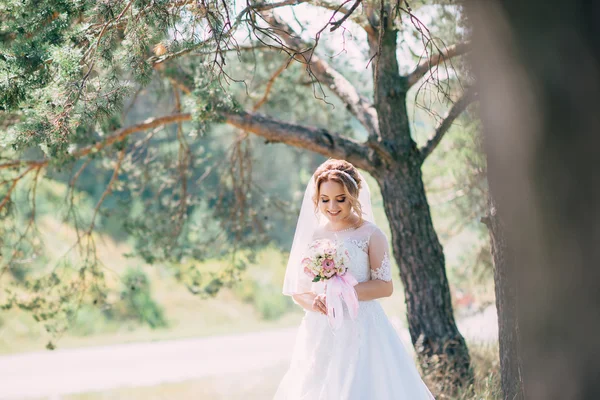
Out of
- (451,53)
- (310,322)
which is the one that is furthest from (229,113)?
(310,322)

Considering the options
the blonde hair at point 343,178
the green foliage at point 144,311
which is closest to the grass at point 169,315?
the green foliage at point 144,311

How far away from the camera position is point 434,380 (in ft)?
20.3

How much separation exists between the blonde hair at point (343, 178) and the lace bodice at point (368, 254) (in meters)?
0.16

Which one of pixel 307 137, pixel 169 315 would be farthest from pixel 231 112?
pixel 169 315

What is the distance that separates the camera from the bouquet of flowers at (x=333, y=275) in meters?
4.28

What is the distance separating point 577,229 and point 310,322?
2.08 m

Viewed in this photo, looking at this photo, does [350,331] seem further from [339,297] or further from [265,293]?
[265,293]

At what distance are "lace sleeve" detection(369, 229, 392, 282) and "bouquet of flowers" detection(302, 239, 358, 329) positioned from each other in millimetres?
195

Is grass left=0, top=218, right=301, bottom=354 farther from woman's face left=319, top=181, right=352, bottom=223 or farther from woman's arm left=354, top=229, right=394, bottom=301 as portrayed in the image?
woman's arm left=354, top=229, right=394, bottom=301

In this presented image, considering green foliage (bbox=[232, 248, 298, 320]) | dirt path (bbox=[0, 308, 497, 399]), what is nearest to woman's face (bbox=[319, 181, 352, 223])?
dirt path (bbox=[0, 308, 497, 399])

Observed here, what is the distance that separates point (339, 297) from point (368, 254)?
367 millimetres

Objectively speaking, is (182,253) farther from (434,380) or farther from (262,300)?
(262,300)

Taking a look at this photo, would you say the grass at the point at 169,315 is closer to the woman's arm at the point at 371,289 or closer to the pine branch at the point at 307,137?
the pine branch at the point at 307,137

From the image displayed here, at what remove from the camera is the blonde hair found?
179 inches
